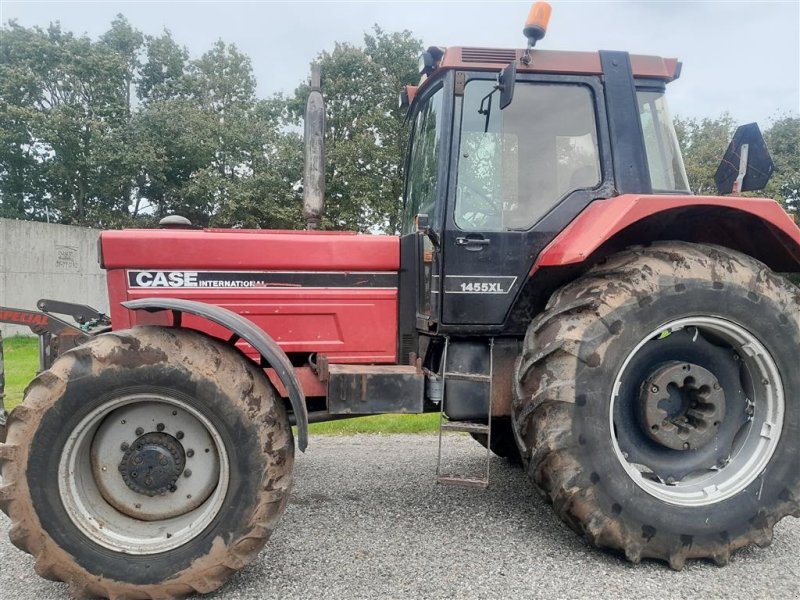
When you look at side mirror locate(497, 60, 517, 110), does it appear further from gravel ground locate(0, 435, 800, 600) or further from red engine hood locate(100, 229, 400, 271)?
gravel ground locate(0, 435, 800, 600)

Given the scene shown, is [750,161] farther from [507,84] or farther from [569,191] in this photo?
[507,84]

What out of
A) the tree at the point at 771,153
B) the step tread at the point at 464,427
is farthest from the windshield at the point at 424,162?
the tree at the point at 771,153

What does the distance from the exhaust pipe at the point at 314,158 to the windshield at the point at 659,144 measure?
Answer: 1851 mm

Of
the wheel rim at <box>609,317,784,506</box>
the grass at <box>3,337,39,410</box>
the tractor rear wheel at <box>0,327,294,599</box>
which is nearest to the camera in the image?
the tractor rear wheel at <box>0,327,294,599</box>

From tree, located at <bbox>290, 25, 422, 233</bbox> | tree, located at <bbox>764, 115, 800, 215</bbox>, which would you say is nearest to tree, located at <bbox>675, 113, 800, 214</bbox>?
tree, located at <bbox>764, 115, 800, 215</bbox>

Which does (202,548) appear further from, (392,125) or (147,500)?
(392,125)

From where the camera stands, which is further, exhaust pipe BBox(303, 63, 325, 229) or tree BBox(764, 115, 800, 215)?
tree BBox(764, 115, 800, 215)

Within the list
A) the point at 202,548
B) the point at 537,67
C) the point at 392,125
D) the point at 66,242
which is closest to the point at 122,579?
the point at 202,548

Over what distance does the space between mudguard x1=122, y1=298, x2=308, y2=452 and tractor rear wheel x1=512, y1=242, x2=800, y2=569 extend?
110 centimetres

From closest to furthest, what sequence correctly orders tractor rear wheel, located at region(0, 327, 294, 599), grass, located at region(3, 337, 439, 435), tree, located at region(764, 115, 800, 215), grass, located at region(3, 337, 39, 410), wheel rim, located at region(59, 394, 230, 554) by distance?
tractor rear wheel, located at region(0, 327, 294, 599)
wheel rim, located at region(59, 394, 230, 554)
grass, located at region(3, 337, 439, 435)
grass, located at region(3, 337, 39, 410)
tree, located at region(764, 115, 800, 215)

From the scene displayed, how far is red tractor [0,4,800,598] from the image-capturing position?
255 centimetres

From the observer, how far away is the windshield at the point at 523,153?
3.16 m

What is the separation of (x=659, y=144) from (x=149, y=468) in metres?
3.22

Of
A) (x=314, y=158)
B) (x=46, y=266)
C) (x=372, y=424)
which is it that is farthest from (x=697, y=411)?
(x=46, y=266)
